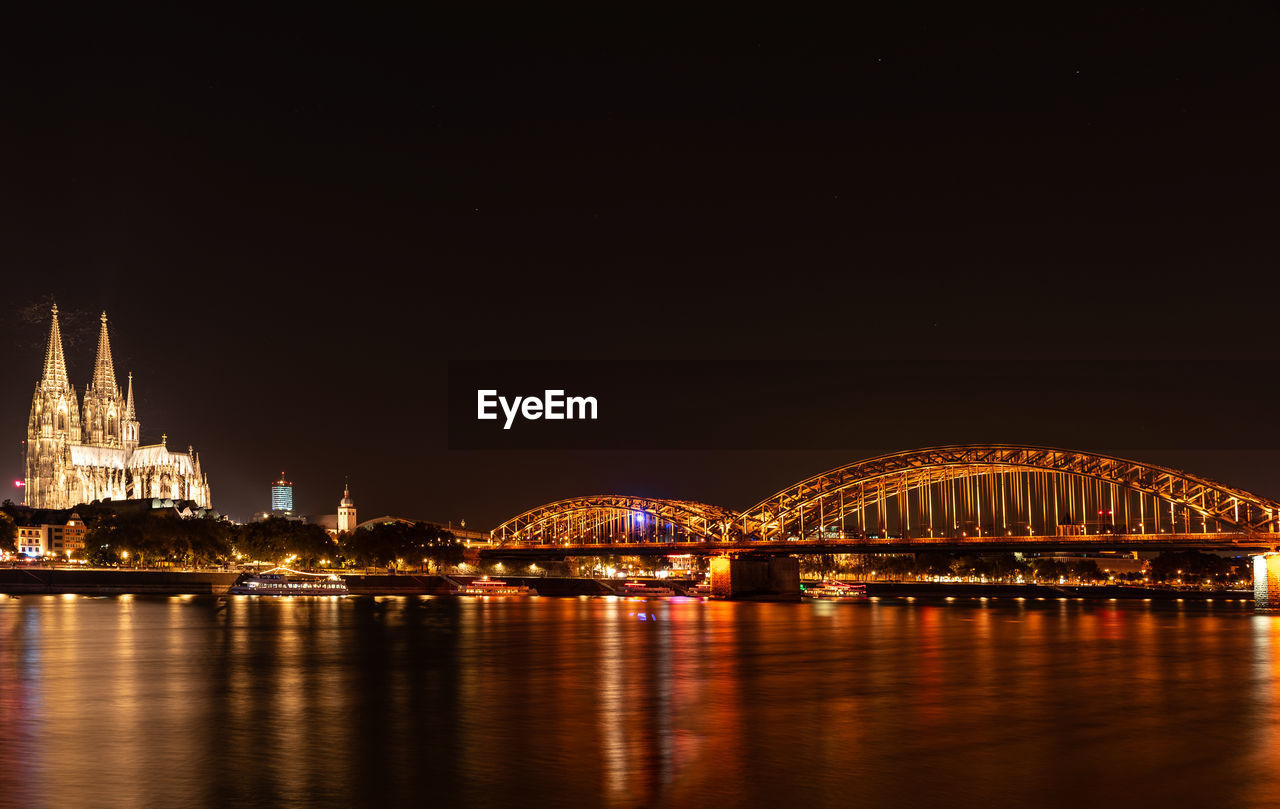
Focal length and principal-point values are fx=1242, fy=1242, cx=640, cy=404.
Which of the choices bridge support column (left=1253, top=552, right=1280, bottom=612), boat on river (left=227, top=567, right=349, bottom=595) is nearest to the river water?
bridge support column (left=1253, top=552, right=1280, bottom=612)

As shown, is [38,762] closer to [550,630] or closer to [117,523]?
[550,630]

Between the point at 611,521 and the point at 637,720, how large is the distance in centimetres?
12195

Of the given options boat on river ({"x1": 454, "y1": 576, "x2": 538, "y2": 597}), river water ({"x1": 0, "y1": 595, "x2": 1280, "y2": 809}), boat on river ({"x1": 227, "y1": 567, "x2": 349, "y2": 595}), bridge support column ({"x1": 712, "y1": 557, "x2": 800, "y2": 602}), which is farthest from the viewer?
boat on river ({"x1": 454, "y1": 576, "x2": 538, "y2": 597})

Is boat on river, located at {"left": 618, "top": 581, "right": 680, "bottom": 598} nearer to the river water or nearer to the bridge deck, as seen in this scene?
the bridge deck

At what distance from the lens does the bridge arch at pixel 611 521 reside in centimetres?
13250

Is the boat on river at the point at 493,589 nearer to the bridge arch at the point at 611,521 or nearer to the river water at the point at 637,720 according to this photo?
the bridge arch at the point at 611,521

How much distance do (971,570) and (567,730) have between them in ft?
542

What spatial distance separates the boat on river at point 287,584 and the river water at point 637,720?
58.4m

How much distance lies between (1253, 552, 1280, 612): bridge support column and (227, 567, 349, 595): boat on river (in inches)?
3041

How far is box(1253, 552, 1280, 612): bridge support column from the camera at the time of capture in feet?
271

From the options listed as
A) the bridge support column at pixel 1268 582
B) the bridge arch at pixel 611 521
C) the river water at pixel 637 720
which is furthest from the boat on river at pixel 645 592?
the river water at pixel 637 720

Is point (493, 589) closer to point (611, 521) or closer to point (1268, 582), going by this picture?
point (611, 521)

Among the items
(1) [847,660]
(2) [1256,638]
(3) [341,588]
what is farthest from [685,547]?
(1) [847,660]

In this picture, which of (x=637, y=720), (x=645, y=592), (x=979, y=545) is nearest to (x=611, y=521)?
(x=645, y=592)
